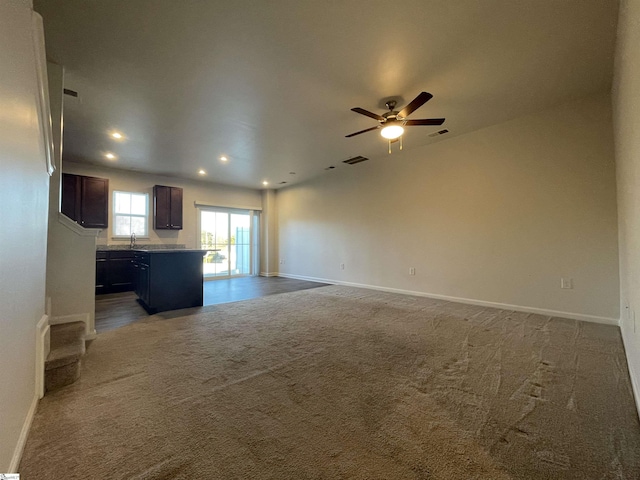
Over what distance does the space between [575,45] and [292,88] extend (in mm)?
2780

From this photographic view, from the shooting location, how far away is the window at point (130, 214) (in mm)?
6227

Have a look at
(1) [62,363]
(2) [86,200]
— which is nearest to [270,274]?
(2) [86,200]

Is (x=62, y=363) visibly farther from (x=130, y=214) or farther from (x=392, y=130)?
(x=130, y=214)

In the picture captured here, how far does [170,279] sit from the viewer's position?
13.4 ft

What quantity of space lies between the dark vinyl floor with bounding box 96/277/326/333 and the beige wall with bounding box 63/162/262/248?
4.76ft

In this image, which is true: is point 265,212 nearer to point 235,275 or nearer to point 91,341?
point 235,275

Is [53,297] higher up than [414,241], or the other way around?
[414,241]

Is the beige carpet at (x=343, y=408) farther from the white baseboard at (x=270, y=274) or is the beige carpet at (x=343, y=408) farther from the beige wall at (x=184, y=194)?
the white baseboard at (x=270, y=274)

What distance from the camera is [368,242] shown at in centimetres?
607

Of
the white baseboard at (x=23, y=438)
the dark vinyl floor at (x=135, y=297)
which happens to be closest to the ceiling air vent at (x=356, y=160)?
the dark vinyl floor at (x=135, y=297)

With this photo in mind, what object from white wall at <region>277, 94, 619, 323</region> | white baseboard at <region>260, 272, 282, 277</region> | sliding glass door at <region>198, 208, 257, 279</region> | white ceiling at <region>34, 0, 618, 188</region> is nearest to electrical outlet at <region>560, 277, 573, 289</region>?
white wall at <region>277, 94, 619, 323</region>

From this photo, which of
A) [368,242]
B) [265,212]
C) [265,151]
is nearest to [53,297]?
[265,151]

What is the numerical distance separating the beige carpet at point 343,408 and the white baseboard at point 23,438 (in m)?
0.04

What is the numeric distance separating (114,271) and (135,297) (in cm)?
103
